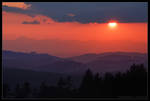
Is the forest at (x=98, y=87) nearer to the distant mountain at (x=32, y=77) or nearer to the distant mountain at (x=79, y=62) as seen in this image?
the distant mountain at (x=32, y=77)

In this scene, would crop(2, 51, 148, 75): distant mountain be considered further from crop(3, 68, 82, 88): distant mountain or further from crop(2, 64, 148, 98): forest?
crop(2, 64, 148, 98): forest

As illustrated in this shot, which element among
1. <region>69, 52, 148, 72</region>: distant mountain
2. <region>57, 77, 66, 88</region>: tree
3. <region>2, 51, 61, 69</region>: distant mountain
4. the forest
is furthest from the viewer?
<region>2, 51, 61, 69</region>: distant mountain

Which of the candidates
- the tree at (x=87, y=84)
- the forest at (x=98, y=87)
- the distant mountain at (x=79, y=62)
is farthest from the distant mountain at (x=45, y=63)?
the forest at (x=98, y=87)

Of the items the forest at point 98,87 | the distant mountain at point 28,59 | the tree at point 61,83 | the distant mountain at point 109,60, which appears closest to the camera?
the forest at point 98,87

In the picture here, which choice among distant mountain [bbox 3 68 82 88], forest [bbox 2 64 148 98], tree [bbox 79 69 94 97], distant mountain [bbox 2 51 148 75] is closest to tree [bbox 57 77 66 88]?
forest [bbox 2 64 148 98]

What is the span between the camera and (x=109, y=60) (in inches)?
271

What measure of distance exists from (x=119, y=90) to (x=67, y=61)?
1893mm

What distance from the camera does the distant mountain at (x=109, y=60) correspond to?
6042mm

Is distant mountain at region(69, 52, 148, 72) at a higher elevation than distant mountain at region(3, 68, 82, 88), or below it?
higher

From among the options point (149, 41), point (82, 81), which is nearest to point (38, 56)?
point (82, 81)

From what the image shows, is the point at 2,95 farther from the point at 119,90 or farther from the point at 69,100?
the point at 119,90

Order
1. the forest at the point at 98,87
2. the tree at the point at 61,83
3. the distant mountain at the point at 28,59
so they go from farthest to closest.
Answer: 1. the distant mountain at the point at 28,59
2. the tree at the point at 61,83
3. the forest at the point at 98,87

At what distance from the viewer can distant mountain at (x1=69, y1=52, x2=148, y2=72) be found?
238 inches

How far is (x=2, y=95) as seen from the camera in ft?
13.0
